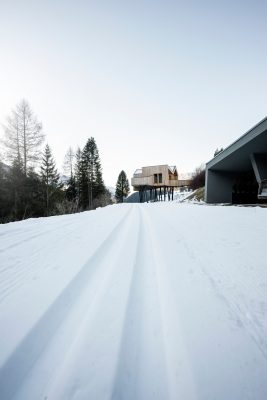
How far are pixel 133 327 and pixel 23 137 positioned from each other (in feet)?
74.9

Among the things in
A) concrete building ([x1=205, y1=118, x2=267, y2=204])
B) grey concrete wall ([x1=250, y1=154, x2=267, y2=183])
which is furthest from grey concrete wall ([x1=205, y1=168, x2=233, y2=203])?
grey concrete wall ([x1=250, y1=154, x2=267, y2=183])

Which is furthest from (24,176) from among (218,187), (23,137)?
(218,187)

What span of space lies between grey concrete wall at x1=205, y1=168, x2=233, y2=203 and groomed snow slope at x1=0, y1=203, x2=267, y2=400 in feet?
42.7

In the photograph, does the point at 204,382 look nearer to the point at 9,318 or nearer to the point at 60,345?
the point at 60,345

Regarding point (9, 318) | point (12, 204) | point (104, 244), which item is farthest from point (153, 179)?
point (9, 318)

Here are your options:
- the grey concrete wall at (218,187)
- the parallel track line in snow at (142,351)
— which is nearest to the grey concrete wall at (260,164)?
the grey concrete wall at (218,187)

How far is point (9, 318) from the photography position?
4.69ft

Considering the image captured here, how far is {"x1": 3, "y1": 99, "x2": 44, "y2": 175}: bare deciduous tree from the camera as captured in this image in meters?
18.8

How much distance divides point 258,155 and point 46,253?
40.3ft

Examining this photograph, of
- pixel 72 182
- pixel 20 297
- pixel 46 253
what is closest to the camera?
pixel 20 297

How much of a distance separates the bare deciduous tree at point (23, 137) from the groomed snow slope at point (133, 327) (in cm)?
2006

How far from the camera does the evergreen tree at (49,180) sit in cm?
2042

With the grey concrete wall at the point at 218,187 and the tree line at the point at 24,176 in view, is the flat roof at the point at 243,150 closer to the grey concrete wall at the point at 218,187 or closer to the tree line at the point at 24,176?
the grey concrete wall at the point at 218,187

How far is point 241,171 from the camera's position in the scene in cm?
1516
